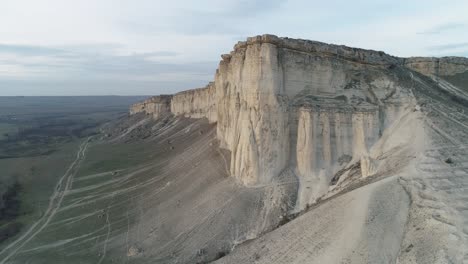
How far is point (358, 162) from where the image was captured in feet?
83.9

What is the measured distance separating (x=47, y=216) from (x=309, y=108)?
24878 mm

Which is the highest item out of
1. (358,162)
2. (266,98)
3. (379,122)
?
(266,98)

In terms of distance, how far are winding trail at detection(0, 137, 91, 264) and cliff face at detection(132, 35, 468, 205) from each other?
16901mm

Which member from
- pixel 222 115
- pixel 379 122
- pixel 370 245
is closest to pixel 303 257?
pixel 370 245

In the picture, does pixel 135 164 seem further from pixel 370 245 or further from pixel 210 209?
pixel 370 245

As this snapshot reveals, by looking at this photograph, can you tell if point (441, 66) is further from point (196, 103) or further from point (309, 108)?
point (196, 103)

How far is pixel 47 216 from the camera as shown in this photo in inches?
1346

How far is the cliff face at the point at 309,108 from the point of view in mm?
26422

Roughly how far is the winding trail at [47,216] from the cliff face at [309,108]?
55.4ft

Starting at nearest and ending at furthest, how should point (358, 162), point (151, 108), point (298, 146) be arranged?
point (358, 162) → point (298, 146) → point (151, 108)

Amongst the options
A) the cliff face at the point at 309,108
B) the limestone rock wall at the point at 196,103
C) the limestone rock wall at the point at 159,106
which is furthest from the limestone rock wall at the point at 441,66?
the limestone rock wall at the point at 159,106

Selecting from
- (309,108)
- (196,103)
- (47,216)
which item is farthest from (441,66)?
(47,216)

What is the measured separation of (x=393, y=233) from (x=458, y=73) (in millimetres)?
36459

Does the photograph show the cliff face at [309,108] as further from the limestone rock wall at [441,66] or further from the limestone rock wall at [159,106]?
the limestone rock wall at [159,106]
